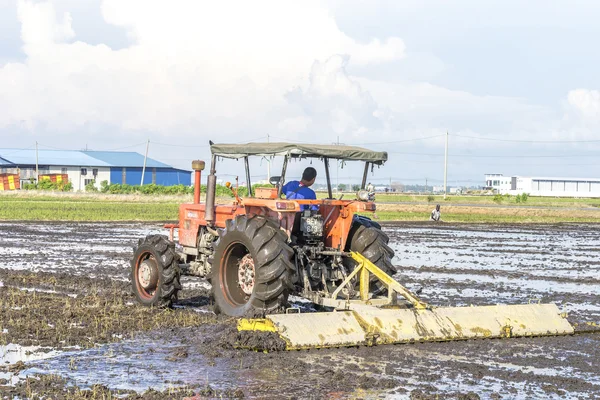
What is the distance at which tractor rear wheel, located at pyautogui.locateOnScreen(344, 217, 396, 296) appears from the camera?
11.4 meters

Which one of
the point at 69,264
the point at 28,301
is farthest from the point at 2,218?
the point at 28,301

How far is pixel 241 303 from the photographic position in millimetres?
11312

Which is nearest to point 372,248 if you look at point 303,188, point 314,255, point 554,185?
point 314,255

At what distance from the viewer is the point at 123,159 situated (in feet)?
336

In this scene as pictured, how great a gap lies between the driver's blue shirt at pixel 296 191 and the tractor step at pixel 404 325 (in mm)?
1900

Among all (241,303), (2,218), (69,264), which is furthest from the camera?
(2,218)

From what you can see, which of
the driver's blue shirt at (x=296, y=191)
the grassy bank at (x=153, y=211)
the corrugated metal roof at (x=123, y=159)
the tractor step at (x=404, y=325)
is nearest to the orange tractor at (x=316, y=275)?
the tractor step at (x=404, y=325)

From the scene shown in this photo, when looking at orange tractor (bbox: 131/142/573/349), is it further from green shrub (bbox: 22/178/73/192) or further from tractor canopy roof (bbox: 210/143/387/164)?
green shrub (bbox: 22/178/73/192)

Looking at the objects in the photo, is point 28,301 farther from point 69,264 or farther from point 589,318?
point 589,318

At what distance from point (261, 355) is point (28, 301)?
5.17m

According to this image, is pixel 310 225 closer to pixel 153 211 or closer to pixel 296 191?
pixel 296 191

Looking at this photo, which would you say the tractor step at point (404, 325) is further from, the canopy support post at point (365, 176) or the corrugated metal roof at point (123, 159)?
the corrugated metal roof at point (123, 159)

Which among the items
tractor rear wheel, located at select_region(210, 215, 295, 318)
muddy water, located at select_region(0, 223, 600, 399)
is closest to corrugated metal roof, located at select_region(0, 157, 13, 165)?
muddy water, located at select_region(0, 223, 600, 399)

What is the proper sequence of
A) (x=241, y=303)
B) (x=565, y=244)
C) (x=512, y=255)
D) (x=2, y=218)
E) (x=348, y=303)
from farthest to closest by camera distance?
(x=2, y=218) → (x=565, y=244) → (x=512, y=255) → (x=241, y=303) → (x=348, y=303)
